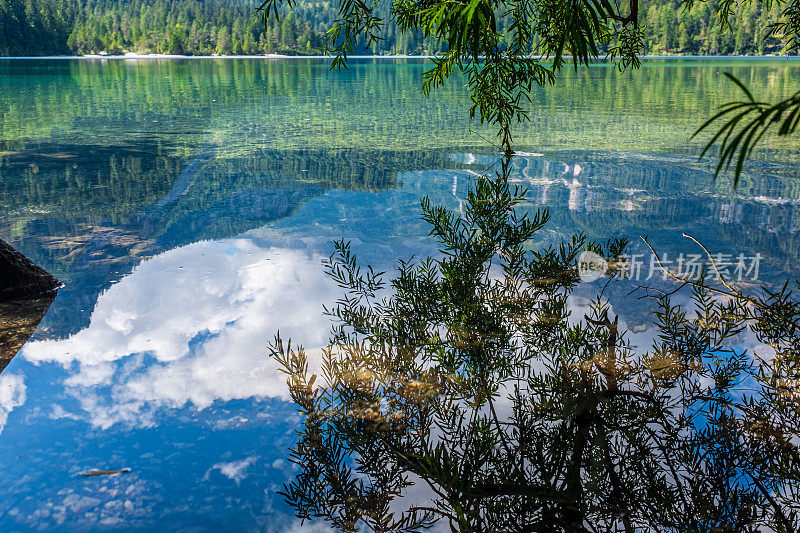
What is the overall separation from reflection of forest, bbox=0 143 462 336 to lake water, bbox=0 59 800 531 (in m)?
0.04

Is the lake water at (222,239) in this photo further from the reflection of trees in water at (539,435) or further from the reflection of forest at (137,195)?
the reflection of trees in water at (539,435)

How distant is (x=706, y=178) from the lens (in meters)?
8.34

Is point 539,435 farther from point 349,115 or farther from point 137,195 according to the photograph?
point 349,115

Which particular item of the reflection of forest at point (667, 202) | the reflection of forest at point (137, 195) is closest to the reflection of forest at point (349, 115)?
the reflection of forest at point (137, 195)

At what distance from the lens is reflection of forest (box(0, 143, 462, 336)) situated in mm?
5367

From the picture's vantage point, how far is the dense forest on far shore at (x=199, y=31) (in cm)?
6366

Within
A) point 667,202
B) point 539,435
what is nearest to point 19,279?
point 539,435

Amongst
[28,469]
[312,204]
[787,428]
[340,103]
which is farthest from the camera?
[340,103]

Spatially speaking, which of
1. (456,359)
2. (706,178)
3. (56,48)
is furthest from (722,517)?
(56,48)

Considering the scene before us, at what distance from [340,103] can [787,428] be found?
16673 millimetres

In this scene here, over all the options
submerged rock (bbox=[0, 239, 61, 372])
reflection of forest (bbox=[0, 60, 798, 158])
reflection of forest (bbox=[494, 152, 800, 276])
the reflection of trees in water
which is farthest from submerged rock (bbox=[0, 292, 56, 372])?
reflection of forest (bbox=[0, 60, 798, 158])

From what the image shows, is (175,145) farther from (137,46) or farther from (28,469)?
(137,46)

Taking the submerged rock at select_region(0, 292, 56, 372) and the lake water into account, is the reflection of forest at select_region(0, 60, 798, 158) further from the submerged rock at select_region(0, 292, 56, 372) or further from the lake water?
the submerged rock at select_region(0, 292, 56, 372)

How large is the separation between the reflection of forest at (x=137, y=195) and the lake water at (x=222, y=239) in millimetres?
37
